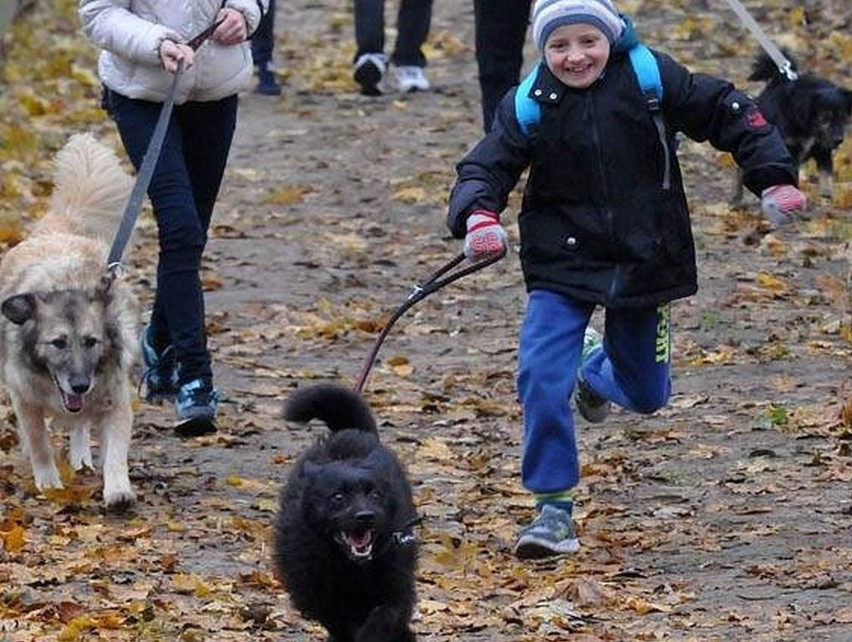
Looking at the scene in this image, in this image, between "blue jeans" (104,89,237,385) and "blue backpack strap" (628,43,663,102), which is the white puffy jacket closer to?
"blue jeans" (104,89,237,385)

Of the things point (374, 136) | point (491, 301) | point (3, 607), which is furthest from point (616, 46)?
point (374, 136)

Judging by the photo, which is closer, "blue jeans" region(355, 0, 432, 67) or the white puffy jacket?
the white puffy jacket

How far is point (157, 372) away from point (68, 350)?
1.32 meters

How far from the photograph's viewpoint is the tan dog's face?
8305mm

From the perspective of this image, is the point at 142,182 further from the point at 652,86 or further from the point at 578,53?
the point at 652,86

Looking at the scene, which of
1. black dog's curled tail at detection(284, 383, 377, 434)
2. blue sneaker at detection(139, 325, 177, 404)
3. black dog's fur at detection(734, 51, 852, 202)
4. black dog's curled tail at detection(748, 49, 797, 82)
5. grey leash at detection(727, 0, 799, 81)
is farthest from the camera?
black dog's curled tail at detection(748, 49, 797, 82)

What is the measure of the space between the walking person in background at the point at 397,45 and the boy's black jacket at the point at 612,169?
10.4 meters

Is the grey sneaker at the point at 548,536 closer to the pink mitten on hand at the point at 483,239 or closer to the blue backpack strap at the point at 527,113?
the pink mitten on hand at the point at 483,239

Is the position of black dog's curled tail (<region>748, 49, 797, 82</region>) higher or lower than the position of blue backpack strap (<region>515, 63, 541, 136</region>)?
lower

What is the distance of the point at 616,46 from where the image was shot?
731cm

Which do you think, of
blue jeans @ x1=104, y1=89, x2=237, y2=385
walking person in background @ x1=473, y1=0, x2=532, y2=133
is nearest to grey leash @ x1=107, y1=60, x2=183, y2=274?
blue jeans @ x1=104, y1=89, x2=237, y2=385

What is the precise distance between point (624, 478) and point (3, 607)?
9.71 ft

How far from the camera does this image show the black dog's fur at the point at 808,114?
14.1 meters

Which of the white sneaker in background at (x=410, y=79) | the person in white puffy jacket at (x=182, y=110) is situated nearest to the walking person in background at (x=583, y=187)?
the person in white puffy jacket at (x=182, y=110)
